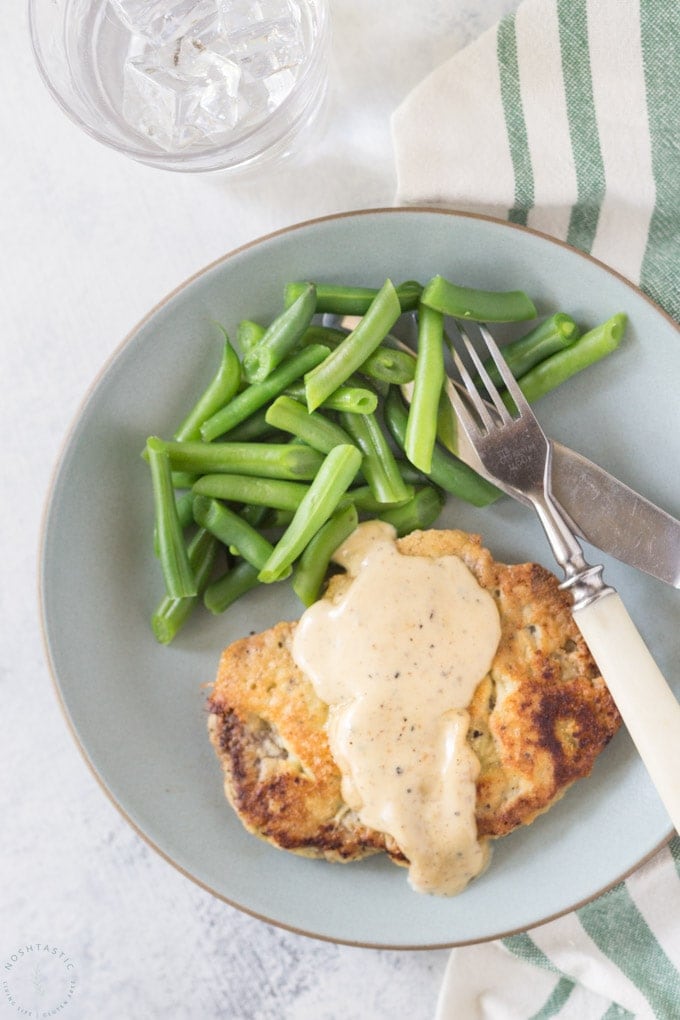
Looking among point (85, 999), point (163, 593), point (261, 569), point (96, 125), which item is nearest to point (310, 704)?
point (261, 569)

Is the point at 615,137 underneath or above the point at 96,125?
above

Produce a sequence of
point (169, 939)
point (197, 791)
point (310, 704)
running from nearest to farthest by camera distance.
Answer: point (310, 704) < point (197, 791) < point (169, 939)

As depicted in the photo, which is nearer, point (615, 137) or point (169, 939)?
point (615, 137)

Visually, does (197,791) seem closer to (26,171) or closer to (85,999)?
(85,999)

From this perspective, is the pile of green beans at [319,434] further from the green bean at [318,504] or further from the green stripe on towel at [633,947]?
the green stripe on towel at [633,947]

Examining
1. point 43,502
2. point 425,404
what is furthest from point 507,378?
point 43,502

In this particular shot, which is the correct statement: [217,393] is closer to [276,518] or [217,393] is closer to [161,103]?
[276,518]

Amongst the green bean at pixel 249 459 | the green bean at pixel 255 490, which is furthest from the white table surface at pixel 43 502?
the green bean at pixel 255 490
